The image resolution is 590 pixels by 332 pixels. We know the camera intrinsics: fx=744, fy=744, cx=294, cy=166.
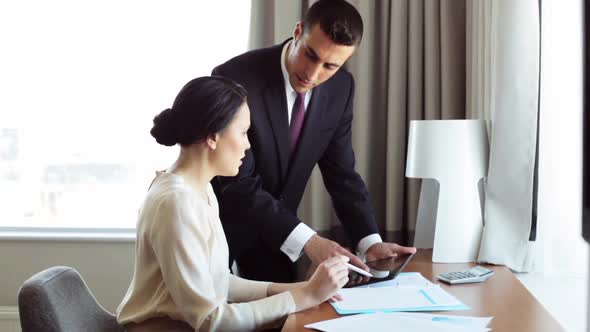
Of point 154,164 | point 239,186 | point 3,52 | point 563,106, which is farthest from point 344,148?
point 3,52

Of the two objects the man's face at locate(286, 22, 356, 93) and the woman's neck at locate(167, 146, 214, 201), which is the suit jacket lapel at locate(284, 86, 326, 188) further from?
the woman's neck at locate(167, 146, 214, 201)

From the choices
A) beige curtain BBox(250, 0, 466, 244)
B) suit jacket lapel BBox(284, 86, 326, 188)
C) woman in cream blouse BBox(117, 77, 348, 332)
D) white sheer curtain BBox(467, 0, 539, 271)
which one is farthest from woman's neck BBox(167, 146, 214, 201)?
beige curtain BBox(250, 0, 466, 244)

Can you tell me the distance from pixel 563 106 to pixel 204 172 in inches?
39.7

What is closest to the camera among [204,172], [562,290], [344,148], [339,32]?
[204,172]

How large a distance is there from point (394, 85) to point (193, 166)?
4.33ft

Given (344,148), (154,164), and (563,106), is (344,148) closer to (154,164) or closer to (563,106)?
(563,106)

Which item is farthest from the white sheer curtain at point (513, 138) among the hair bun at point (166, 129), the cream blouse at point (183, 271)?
the hair bun at point (166, 129)

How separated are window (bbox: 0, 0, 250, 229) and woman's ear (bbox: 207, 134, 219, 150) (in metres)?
1.60

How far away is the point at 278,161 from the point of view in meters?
2.28

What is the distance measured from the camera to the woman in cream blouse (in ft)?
4.98

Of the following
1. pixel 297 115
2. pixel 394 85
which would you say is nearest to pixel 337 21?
pixel 297 115

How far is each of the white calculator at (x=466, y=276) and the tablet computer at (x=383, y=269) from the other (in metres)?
0.11

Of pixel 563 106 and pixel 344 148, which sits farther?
pixel 344 148

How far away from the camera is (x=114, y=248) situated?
3234 millimetres
